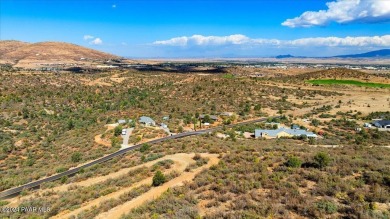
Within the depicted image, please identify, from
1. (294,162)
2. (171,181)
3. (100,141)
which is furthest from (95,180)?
(100,141)

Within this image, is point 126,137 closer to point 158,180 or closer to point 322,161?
point 158,180

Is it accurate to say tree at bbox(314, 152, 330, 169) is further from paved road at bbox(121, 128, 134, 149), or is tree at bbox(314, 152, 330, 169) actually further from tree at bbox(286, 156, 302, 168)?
paved road at bbox(121, 128, 134, 149)

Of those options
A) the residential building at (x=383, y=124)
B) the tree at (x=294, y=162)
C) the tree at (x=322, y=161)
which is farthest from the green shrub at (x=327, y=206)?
the residential building at (x=383, y=124)

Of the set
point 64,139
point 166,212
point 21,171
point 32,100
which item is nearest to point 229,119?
point 64,139

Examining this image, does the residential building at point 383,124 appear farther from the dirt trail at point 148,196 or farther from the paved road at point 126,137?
the paved road at point 126,137

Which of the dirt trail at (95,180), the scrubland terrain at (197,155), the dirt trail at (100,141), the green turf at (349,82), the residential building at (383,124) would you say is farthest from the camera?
the green turf at (349,82)

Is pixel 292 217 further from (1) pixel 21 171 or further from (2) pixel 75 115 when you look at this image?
(2) pixel 75 115

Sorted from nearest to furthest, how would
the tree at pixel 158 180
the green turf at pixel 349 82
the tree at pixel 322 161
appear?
the tree at pixel 322 161 < the tree at pixel 158 180 < the green turf at pixel 349 82

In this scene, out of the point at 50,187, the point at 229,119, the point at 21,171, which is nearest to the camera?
the point at 50,187
